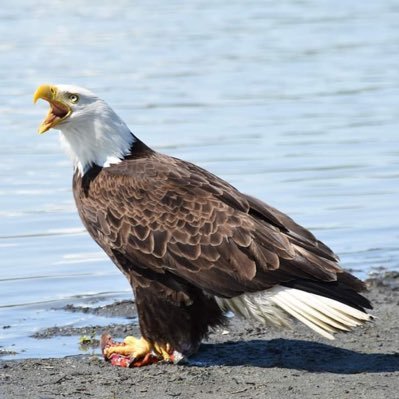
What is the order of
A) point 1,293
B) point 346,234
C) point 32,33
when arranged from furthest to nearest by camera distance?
point 32,33 → point 346,234 → point 1,293

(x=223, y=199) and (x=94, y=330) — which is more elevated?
(x=223, y=199)

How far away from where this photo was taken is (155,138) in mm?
15320

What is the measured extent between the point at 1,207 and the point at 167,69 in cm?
798

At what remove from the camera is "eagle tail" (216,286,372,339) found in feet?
24.1

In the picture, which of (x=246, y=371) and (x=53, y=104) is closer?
(x=246, y=371)

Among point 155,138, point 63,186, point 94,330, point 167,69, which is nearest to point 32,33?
point 167,69

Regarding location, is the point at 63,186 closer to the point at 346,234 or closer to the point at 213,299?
the point at 346,234

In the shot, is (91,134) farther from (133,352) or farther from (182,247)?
(133,352)

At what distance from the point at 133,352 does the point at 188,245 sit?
0.73m

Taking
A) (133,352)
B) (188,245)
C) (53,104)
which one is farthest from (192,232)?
Answer: (53,104)

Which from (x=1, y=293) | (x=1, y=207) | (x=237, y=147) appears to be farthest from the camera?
(x=237, y=147)

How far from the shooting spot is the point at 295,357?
7.95m

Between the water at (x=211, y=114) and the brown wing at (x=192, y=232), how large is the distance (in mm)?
915

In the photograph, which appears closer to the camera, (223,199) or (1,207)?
(223,199)
